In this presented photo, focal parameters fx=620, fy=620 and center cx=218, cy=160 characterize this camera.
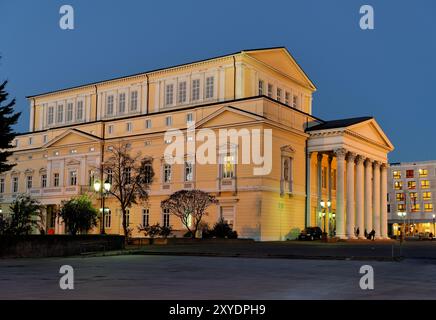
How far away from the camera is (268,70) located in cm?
6575

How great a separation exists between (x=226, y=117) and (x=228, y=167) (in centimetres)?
471

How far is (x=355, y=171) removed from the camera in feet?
222

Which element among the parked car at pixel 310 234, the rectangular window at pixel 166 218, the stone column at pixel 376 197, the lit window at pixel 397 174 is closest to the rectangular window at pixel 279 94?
the stone column at pixel 376 197

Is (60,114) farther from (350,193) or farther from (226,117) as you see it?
(350,193)

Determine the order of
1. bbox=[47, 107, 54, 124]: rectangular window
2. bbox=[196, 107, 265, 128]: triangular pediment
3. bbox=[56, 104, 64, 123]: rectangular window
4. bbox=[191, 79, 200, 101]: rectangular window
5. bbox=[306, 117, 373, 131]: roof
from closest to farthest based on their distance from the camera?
bbox=[196, 107, 265, 128]: triangular pediment < bbox=[306, 117, 373, 131]: roof < bbox=[191, 79, 200, 101]: rectangular window < bbox=[56, 104, 64, 123]: rectangular window < bbox=[47, 107, 54, 124]: rectangular window

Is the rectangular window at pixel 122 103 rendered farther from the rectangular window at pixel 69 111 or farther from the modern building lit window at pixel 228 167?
the modern building lit window at pixel 228 167

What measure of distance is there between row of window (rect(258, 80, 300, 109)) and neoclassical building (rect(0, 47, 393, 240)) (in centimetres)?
13

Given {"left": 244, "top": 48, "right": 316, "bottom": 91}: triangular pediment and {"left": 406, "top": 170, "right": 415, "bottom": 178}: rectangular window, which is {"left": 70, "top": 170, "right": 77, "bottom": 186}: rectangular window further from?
{"left": 406, "top": 170, "right": 415, "bottom": 178}: rectangular window

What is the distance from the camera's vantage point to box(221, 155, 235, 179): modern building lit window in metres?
57.9

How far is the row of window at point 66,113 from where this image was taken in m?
76.1

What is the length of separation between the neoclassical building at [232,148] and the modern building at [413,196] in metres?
62.4

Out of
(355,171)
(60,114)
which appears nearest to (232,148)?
(355,171)

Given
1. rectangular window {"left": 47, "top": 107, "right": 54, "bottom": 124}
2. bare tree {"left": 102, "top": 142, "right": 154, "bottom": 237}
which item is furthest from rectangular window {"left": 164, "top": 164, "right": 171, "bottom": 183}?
rectangular window {"left": 47, "top": 107, "right": 54, "bottom": 124}
